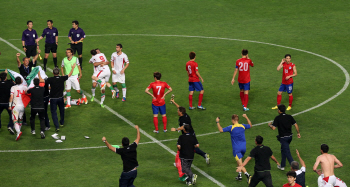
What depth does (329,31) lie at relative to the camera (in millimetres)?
32094

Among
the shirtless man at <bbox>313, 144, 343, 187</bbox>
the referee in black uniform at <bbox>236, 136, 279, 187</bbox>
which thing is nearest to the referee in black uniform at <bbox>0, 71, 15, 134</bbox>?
the referee in black uniform at <bbox>236, 136, 279, 187</bbox>

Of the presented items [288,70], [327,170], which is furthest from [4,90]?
[327,170]

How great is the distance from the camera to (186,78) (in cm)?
2450

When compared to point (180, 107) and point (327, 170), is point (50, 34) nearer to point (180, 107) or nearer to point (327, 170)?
point (180, 107)

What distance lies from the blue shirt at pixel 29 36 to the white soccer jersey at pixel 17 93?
792 cm

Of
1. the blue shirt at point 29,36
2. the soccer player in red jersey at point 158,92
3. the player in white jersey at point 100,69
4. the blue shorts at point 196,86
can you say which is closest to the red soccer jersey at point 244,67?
the blue shorts at point 196,86

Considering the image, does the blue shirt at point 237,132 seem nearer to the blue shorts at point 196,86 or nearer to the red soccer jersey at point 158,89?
the red soccer jersey at point 158,89

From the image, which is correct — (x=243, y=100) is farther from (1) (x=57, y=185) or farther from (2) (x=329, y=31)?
(2) (x=329, y=31)

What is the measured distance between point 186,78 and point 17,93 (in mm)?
9395

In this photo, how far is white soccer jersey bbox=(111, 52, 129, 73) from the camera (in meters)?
21.4

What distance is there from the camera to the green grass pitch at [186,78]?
15609 millimetres

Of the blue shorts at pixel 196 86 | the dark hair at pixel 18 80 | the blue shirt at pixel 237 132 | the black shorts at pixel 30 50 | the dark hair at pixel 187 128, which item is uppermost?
the black shorts at pixel 30 50

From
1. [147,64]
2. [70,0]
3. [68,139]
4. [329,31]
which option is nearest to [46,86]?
[68,139]

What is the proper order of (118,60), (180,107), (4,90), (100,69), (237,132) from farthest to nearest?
(118,60), (100,69), (4,90), (180,107), (237,132)
